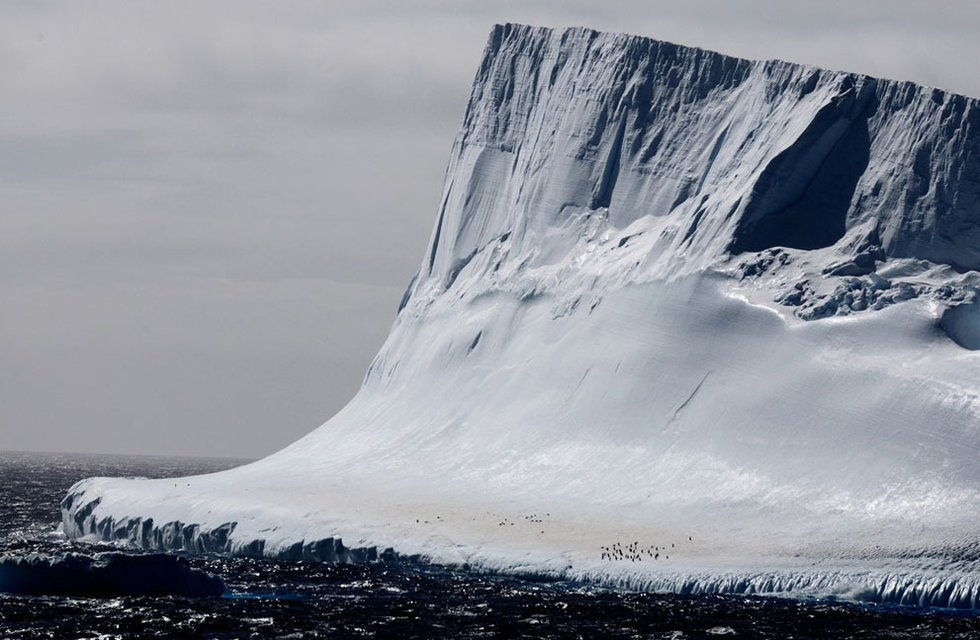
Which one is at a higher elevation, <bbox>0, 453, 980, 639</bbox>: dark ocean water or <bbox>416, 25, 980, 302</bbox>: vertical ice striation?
<bbox>416, 25, 980, 302</bbox>: vertical ice striation

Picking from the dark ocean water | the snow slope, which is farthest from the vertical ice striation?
the dark ocean water

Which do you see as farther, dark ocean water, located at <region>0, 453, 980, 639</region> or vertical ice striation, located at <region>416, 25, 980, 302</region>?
vertical ice striation, located at <region>416, 25, 980, 302</region>

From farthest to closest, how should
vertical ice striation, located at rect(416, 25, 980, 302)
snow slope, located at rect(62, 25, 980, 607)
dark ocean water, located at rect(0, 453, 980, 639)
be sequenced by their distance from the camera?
vertical ice striation, located at rect(416, 25, 980, 302), snow slope, located at rect(62, 25, 980, 607), dark ocean water, located at rect(0, 453, 980, 639)

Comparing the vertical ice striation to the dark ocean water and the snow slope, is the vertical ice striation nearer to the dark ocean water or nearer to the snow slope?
the snow slope

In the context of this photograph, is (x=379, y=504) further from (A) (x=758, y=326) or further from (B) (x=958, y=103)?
(B) (x=958, y=103)

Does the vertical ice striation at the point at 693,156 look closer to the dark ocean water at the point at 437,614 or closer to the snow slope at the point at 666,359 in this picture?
the snow slope at the point at 666,359

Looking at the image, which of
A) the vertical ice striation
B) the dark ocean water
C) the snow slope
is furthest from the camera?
the vertical ice striation

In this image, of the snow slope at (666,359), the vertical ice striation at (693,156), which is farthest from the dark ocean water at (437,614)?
the vertical ice striation at (693,156)

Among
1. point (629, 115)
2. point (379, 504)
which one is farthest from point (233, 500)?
point (629, 115)

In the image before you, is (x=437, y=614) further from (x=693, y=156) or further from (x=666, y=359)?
(x=693, y=156)
